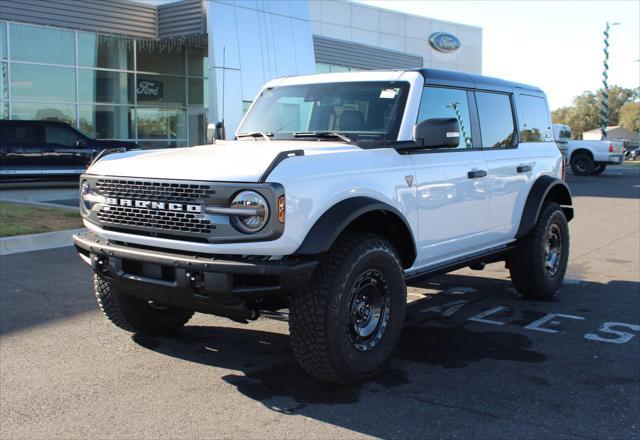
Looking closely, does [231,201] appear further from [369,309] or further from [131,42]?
[131,42]

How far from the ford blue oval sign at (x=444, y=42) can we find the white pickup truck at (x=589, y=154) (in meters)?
13.0

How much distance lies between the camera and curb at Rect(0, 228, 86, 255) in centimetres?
915

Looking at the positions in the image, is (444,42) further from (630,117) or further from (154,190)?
(630,117)

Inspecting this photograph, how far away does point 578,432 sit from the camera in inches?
142

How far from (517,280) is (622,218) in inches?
325

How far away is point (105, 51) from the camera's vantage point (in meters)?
23.5

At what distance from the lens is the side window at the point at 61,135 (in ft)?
57.5

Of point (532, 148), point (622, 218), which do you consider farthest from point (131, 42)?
point (532, 148)

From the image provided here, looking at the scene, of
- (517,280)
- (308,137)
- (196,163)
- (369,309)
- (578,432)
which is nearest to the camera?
(578,432)

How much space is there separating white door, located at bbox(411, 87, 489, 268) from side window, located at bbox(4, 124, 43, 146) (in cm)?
1422

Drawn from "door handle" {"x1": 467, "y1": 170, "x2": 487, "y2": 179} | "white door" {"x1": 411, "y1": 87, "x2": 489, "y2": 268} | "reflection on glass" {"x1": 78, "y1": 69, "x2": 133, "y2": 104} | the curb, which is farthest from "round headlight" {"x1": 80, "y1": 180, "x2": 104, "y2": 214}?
"reflection on glass" {"x1": 78, "y1": 69, "x2": 133, "y2": 104}

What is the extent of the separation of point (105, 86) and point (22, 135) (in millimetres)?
7094

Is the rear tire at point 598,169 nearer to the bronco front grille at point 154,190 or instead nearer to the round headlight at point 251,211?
the bronco front grille at point 154,190

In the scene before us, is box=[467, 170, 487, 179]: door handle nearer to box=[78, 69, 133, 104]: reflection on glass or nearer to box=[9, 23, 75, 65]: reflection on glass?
box=[9, 23, 75, 65]: reflection on glass
